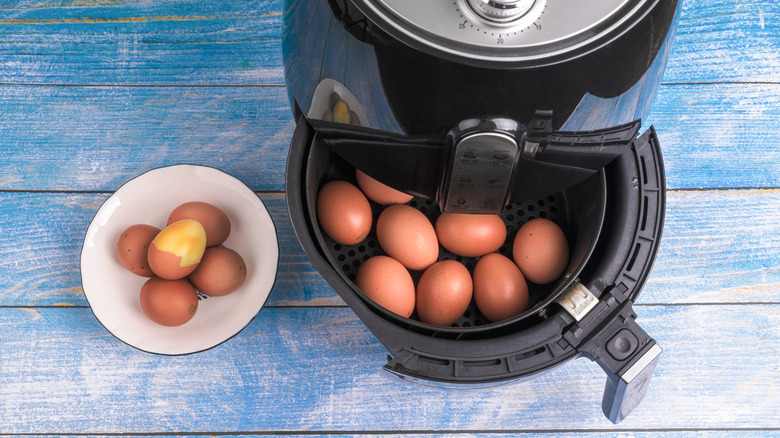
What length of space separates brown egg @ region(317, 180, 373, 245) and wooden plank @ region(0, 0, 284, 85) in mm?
274

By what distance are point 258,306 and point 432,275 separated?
0.22 meters

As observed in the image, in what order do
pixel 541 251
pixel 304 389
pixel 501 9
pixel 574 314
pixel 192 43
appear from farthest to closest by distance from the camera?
1. pixel 192 43
2. pixel 304 389
3. pixel 541 251
4. pixel 574 314
5. pixel 501 9

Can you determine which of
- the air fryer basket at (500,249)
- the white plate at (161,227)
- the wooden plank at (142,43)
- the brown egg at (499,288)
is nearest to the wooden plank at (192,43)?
the wooden plank at (142,43)

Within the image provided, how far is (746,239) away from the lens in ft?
2.61

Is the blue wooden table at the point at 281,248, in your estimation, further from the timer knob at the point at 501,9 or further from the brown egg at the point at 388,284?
the timer knob at the point at 501,9

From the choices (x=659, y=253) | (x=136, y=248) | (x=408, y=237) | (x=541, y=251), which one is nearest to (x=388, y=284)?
(x=408, y=237)

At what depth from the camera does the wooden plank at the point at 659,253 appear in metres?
0.77

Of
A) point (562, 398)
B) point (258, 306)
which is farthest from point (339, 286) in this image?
point (562, 398)

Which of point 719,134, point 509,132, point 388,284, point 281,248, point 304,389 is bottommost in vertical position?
point 304,389

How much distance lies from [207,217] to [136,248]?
89 mm

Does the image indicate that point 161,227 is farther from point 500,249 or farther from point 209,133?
point 500,249

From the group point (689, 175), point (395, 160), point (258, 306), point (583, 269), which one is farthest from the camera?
point (689, 175)

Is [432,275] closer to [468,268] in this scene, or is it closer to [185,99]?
[468,268]

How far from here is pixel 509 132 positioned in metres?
0.42
